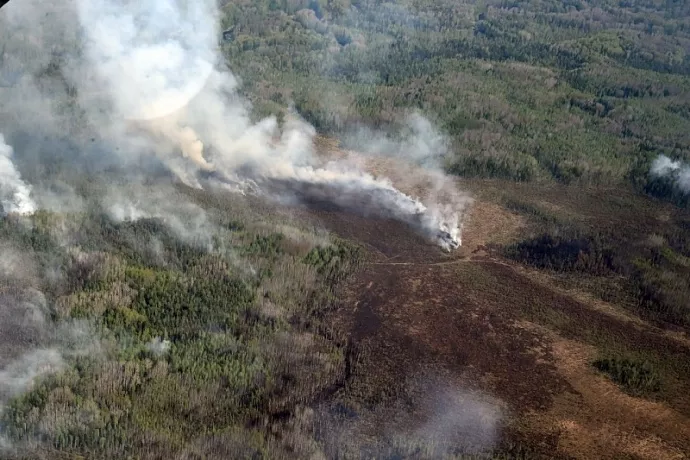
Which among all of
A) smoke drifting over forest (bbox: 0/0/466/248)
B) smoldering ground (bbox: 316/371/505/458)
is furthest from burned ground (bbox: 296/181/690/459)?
smoke drifting over forest (bbox: 0/0/466/248)

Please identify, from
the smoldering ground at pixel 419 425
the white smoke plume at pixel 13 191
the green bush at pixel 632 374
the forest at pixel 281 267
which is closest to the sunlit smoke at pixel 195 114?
the forest at pixel 281 267

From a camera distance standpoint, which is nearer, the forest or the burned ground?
the forest

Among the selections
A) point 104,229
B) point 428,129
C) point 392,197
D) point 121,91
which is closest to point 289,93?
point 428,129

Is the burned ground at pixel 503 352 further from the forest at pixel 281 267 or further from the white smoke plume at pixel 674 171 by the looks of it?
the white smoke plume at pixel 674 171

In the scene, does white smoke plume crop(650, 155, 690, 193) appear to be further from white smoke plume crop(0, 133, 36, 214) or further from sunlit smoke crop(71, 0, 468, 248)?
white smoke plume crop(0, 133, 36, 214)

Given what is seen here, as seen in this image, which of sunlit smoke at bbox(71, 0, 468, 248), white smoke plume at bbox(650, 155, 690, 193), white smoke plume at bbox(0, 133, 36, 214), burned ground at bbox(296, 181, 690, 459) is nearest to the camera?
burned ground at bbox(296, 181, 690, 459)

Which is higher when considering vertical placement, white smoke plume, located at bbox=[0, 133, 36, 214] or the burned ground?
white smoke plume, located at bbox=[0, 133, 36, 214]

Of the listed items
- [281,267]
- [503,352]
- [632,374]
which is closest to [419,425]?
[503,352]

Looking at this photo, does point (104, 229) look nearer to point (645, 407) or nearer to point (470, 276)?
point (470, 276)
